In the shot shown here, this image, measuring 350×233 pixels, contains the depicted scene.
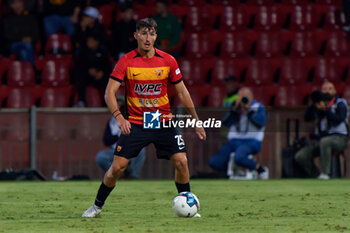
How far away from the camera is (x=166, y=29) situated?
1722 cm

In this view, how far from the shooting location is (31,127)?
14938 millimetres

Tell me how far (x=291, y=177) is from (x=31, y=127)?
198 inches

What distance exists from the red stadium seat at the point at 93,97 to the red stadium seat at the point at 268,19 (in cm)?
430

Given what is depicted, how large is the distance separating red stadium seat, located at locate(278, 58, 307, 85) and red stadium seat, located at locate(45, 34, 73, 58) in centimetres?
473

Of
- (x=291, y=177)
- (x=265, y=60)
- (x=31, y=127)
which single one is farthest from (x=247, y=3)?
(x=31, y=127)

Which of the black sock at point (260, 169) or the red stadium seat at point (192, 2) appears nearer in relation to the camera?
the black sock at point (260, 169)

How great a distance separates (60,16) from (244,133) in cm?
562

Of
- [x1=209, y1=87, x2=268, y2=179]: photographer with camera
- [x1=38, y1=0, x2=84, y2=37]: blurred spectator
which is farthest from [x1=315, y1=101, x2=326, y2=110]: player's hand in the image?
[x1=38, y1=0, x2=84, y2=37]: blurred spectator

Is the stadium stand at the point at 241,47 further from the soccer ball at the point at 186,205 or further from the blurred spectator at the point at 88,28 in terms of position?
the soccer ball at the point at 186,205

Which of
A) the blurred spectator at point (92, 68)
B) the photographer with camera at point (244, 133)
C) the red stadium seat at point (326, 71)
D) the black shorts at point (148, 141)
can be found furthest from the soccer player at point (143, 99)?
the red stadium seat at point (326, 71)

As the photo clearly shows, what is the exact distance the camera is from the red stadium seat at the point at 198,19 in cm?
1850

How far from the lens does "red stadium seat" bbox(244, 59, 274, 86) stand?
17.3m

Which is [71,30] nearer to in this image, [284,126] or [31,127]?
[31,127]

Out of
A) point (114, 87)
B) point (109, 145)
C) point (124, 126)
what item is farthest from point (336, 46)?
point (124, 126)
